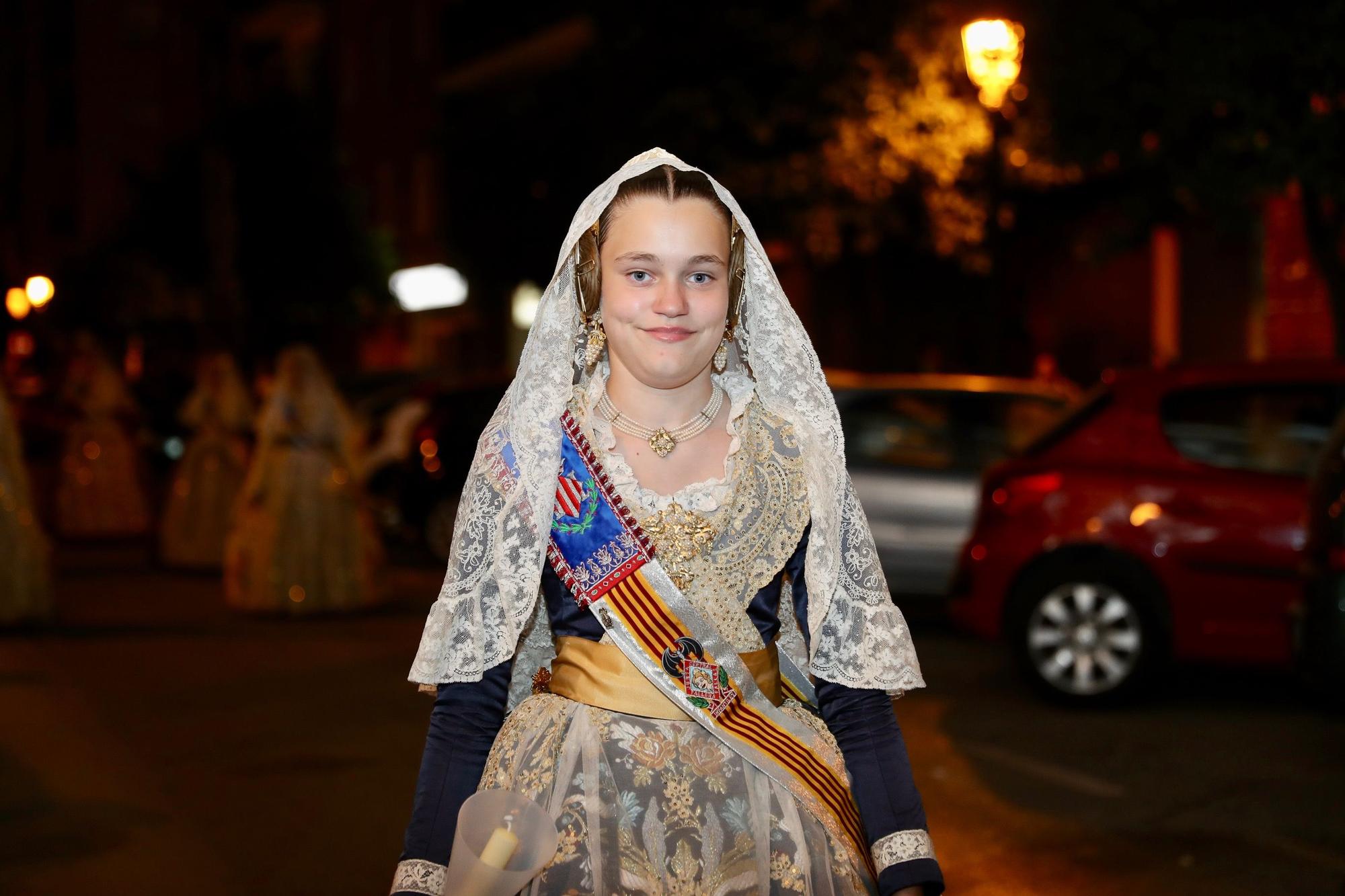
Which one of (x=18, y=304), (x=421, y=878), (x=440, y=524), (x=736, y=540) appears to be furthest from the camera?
(x=18, y=304)

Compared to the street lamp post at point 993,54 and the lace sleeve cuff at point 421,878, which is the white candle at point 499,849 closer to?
the lace sleeve cuff at point 421,878

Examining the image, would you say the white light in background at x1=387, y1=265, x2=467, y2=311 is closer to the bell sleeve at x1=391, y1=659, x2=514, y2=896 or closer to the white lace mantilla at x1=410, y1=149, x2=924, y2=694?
the white lace mantilla at x1=410, y1=149, x2=924, y2=694

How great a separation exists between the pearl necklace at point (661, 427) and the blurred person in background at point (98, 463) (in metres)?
15.2

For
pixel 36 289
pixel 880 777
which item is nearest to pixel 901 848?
pixel 880 777

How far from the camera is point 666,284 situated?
2.56 meters

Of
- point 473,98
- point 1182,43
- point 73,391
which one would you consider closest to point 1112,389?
point 1182,43

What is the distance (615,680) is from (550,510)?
288mm

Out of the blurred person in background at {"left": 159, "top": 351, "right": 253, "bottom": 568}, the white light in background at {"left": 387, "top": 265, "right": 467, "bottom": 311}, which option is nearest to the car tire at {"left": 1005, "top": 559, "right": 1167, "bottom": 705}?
the blurred person in background at {"left": 159, "top": 351, "right": 253, "bottom": 568}

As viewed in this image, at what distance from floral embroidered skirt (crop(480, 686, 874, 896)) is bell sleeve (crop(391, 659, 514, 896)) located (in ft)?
0.15

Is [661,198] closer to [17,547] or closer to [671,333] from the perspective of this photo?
[671,333]

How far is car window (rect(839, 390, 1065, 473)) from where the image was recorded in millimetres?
10555

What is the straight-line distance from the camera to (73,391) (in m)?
17.0

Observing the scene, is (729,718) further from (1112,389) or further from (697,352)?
(1112,389)

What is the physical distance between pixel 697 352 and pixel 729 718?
59 cm
